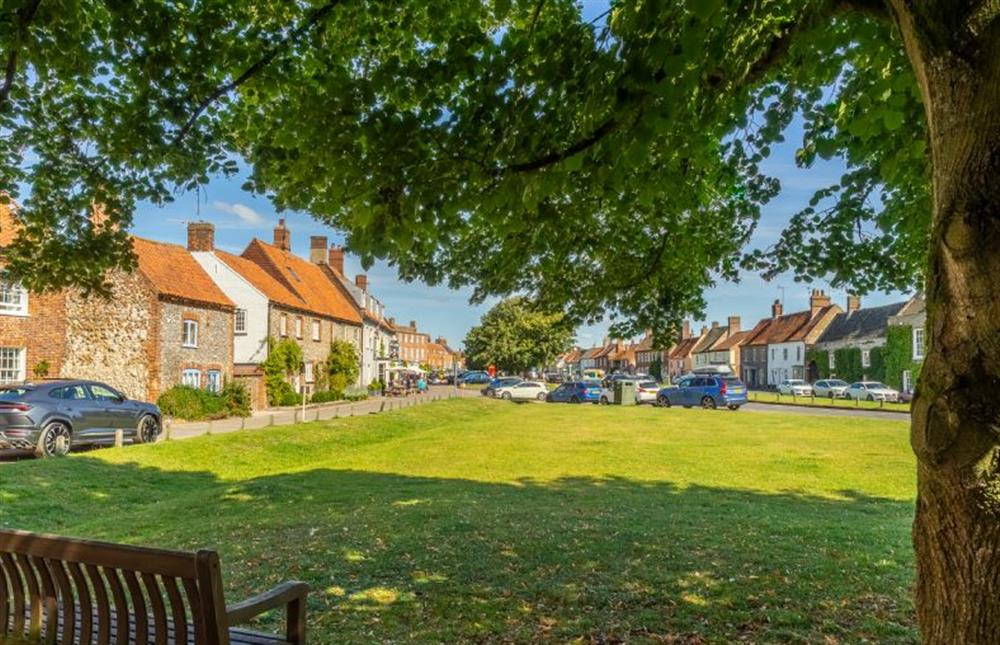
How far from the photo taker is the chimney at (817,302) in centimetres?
7100

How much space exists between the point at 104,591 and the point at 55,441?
51.9 feet

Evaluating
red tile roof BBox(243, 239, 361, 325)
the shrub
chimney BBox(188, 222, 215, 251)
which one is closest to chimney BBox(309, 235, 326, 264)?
red tile roof BBox(243, 239, 361, 325)

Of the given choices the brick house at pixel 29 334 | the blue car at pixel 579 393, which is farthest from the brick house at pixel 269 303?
the blue car at pixel 579 393

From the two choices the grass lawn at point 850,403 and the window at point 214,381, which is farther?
the grass lawn at point 850,403

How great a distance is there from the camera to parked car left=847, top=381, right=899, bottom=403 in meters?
44.7

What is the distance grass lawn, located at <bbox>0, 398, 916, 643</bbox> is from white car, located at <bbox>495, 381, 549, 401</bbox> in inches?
1212

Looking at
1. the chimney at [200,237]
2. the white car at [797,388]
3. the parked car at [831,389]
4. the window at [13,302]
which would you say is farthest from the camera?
the white car at [797,388]

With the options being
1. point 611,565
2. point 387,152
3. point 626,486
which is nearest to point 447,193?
point 387,152

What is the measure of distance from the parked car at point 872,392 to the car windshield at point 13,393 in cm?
4521

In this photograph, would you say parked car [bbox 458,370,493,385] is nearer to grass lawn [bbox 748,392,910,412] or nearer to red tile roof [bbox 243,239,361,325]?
red tile roof [bbox 243,239,361,325]

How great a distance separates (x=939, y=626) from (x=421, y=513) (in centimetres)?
718

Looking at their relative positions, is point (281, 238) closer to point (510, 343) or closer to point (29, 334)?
point (29, 334)

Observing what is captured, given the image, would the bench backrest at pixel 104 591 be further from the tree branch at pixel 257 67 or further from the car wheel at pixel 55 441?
the car wheel at pixel 55 441

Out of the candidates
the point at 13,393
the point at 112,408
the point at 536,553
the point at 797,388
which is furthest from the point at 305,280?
the point at 536,553
